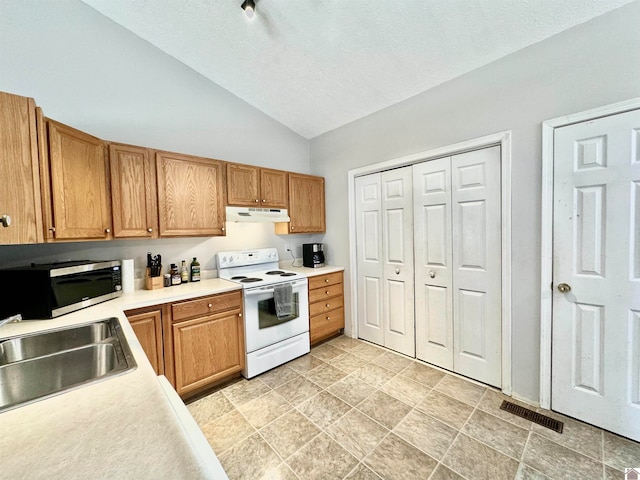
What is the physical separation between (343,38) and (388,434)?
116 inches

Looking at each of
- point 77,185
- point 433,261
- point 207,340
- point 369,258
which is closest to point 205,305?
point 207,340

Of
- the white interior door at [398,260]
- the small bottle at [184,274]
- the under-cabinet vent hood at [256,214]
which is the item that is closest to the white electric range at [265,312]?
the small bottle at [184,274]

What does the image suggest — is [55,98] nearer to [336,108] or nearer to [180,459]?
[336,108]

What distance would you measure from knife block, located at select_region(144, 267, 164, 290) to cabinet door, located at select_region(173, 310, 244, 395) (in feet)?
1.66

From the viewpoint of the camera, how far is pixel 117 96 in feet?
7.52

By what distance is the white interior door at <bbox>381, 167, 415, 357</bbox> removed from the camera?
2.70 m

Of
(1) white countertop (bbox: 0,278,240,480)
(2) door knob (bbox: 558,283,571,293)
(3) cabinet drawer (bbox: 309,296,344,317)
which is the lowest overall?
(3) cabinet drawer (bbox: 309,296,344,317)

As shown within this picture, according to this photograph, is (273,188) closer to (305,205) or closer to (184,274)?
(305,205)

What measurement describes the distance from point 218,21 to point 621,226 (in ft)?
10.5

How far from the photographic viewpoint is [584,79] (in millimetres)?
1706

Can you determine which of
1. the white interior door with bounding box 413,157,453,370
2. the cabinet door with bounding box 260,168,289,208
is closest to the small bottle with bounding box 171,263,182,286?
the cabinet door with bounding box 260,168,289,208

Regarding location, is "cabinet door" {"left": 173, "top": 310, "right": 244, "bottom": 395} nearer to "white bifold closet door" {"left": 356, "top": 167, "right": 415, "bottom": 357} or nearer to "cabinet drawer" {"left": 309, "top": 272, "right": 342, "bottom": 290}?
"cabinet drawer" {"left": 309, "top": 272, "right": 342, "bottom": 290}

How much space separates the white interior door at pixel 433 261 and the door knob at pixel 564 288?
74 cm

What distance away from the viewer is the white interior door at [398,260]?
106 inches
